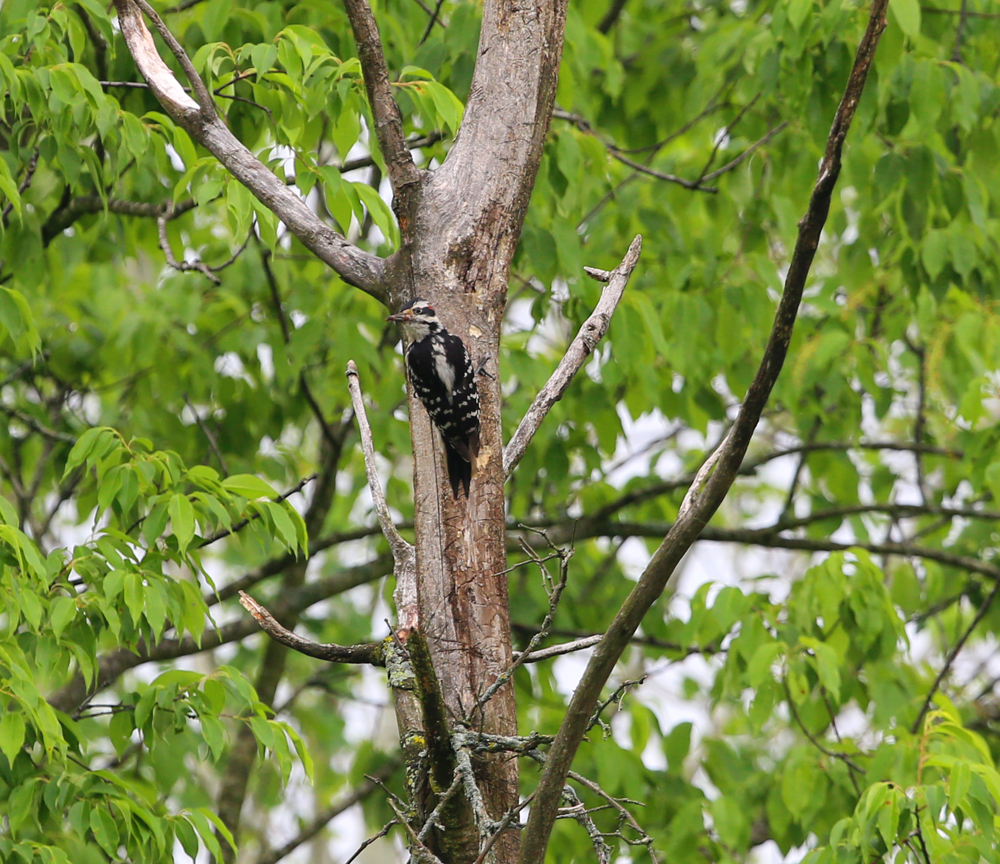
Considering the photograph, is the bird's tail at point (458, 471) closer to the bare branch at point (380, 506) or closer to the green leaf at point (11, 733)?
the bare branch at point (380, 506)

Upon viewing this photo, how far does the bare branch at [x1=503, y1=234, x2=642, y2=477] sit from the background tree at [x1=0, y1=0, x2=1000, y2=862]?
0.01 m

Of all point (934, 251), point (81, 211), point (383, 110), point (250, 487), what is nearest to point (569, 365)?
point (383, 110)

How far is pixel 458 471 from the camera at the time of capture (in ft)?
7.97

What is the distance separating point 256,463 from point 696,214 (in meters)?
2.81

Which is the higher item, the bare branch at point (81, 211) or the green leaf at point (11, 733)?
the bare branch at point (81, 211)

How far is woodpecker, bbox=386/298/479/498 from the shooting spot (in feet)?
8.20

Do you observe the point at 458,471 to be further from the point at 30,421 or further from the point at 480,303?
the point at 30,421

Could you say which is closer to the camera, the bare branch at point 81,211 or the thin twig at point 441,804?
the thin twig at point 441,804

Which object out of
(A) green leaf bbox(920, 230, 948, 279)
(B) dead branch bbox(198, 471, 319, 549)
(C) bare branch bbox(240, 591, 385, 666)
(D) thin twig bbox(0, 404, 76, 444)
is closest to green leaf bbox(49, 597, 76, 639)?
(B) dead branch bbox(198, 471, 319, 549)

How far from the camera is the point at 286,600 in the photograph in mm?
5102

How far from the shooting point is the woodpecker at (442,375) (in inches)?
98.4

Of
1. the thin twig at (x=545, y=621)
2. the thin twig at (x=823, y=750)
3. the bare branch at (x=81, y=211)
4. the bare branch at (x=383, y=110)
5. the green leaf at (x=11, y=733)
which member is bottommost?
the green leaf at (x=11, y=733)

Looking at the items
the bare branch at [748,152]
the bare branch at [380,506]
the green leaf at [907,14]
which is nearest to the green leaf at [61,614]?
the bare branch at [380,506]

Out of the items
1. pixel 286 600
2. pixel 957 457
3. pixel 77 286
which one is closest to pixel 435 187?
pixel 286 600
